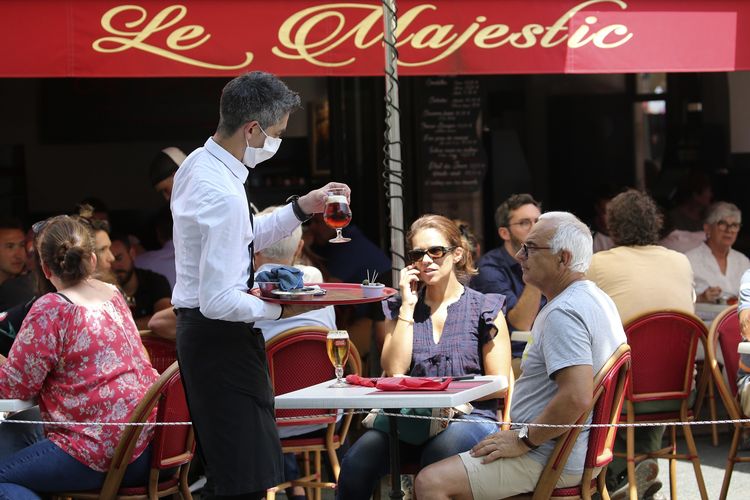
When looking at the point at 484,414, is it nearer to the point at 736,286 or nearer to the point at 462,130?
the point at 736,286

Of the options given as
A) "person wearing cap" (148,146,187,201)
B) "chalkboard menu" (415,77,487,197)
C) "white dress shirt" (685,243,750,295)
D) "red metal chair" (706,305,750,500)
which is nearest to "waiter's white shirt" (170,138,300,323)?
"red metal chair" (706,305,750,500)

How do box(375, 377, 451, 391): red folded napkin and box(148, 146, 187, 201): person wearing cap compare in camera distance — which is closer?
box(375, 377, 451, 391): red folded napkin

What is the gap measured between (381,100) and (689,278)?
2836 millimetres

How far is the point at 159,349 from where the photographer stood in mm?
5070

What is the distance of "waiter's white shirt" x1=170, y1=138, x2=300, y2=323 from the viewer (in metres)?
3.24

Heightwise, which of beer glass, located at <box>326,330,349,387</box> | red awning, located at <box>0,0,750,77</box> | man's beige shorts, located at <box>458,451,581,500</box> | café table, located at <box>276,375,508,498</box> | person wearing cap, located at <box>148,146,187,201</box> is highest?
red awning, located at <box>0,0,750,77</box>

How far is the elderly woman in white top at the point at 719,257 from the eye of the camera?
23.2ft

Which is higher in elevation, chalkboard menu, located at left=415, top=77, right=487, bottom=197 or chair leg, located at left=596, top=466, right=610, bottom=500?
chalkboard menu, located at left=415, top=77, right=487, bottom=197

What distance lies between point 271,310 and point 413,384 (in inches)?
25.5

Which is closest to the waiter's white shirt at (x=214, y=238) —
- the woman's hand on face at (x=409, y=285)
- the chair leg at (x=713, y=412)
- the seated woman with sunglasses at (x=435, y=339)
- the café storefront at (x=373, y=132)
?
the seated woman with sunglasses at (x=435, y=339)

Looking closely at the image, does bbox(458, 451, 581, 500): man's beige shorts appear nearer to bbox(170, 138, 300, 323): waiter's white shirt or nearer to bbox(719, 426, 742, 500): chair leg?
bbox(170, 138, 300, 323): waiter's white shirt

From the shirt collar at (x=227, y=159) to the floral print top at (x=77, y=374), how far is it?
37.2 inches

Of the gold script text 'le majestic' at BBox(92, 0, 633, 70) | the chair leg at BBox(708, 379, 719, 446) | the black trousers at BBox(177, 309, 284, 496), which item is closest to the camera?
the black trousers at BBox(177, 309, 284, 496)

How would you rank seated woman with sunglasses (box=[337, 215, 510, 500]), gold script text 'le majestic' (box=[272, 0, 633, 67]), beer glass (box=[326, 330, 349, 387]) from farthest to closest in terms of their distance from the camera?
1. gold script text 'le majestic' (box=[272, 0, 633, 67])
2. seated woman with sunglasses (box=[337, 215, 510, 500])
3. beer glass (box=[326, 330, 349, 387])
